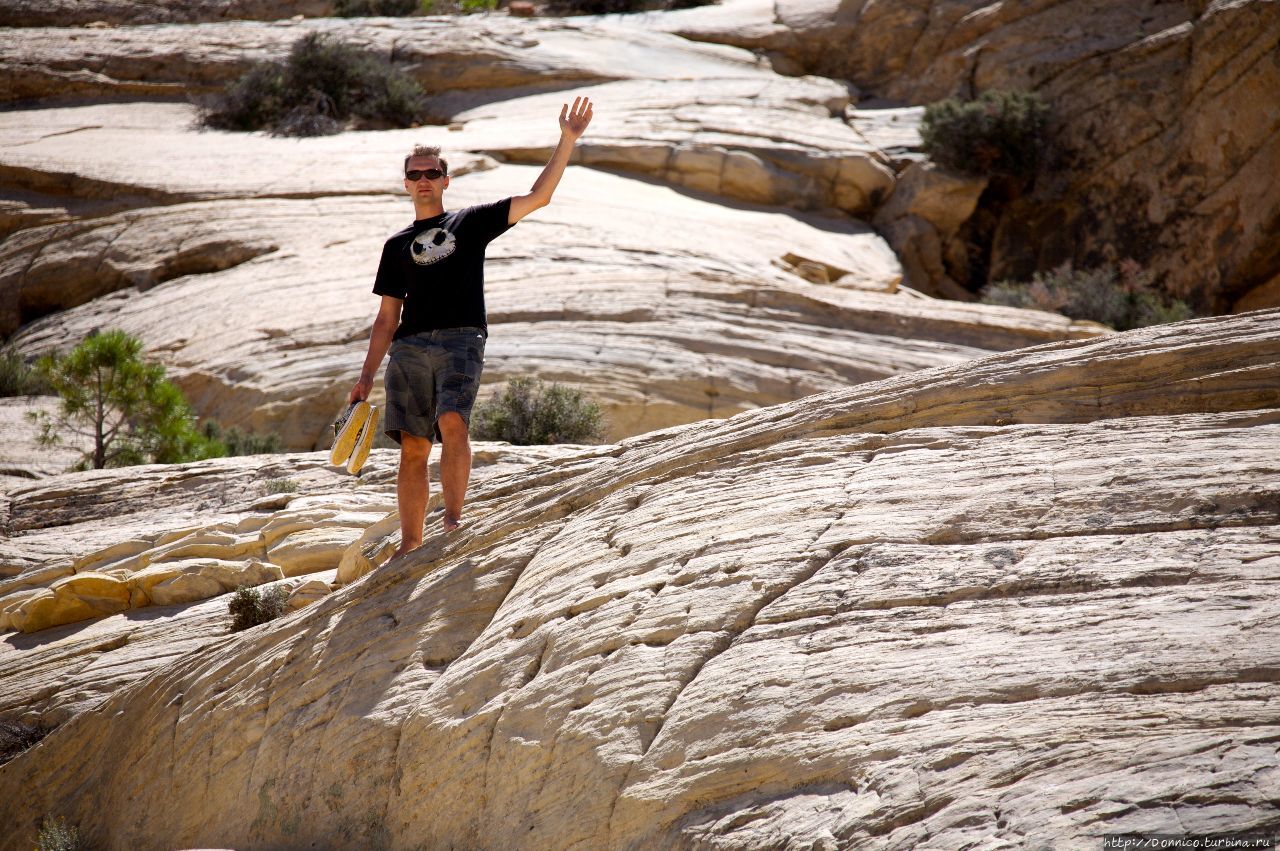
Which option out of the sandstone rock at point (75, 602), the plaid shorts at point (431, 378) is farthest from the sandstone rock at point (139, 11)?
the plaid shorts at point (431, 378)

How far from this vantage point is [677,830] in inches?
142

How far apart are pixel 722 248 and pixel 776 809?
531 inches

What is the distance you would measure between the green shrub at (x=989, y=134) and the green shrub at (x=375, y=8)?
15.8m

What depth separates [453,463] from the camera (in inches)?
232

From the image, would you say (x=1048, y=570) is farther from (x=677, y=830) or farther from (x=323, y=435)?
(x=323, y=435)

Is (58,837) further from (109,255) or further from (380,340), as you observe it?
(109,255)

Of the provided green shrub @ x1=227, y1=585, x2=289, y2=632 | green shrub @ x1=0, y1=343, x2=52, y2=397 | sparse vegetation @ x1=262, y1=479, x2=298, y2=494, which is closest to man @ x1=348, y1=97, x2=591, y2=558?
green shrub @ x1=227, y1=585, x2=289, y2=632

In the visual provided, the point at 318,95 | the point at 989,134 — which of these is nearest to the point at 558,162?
the point at 989,134

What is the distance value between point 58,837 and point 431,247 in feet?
12.2

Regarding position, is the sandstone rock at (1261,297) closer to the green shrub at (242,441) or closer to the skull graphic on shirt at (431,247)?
the green shrub at (242,441)

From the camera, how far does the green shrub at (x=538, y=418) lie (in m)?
10.7

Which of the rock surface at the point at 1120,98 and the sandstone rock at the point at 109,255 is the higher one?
the rock surface at the point at 1120,98

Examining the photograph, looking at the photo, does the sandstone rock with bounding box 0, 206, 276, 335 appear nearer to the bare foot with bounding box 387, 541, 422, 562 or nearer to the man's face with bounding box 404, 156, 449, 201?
the man's face with bounding box 404, 156, 449, 201

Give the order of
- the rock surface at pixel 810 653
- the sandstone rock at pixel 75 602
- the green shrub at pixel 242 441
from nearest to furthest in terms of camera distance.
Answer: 1. the rock surface at pixel 810 653
2. the sandstone rock at pixel 75 602
3. the green shrub at pixel 242 441
